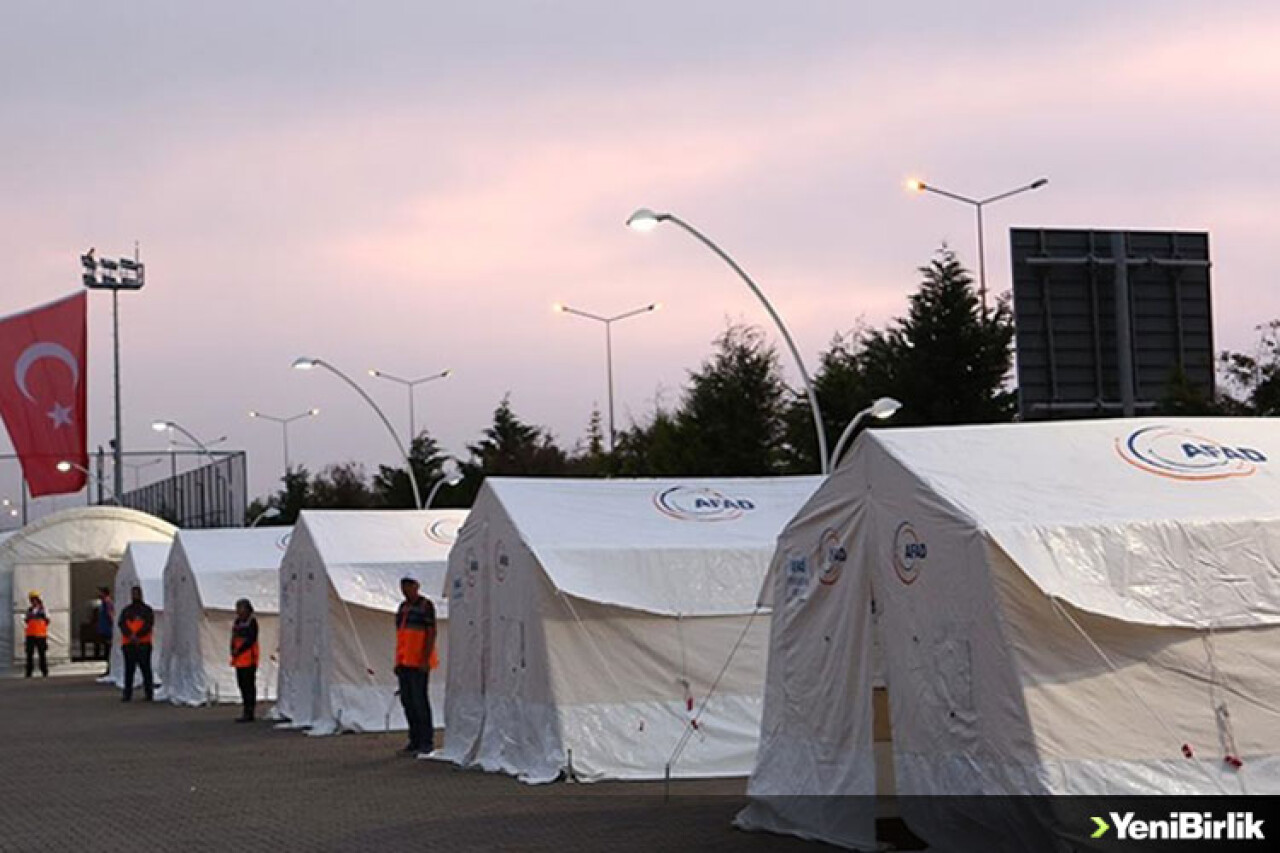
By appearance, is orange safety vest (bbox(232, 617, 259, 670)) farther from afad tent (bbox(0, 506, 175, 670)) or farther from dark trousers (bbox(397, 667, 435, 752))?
afad tent (bbox(0, 506, 175, 670))

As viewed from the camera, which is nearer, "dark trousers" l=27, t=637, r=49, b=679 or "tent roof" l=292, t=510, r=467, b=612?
"tent roof" l=292, t=510, r=467, b=612

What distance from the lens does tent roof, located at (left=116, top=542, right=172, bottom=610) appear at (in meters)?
42.2

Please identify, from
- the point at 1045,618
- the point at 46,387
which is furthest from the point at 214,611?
the point at 1045,618

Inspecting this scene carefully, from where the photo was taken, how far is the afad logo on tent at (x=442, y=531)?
28266 millimetres

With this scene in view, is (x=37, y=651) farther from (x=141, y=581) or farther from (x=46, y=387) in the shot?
(x=46, y=387)

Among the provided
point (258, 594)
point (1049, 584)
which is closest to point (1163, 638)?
point (1049, 584)

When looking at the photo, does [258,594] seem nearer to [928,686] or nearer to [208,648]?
[208,648]

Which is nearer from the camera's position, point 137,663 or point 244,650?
point 244,650

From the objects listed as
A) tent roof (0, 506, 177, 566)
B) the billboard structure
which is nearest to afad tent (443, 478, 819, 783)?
the billboard structure

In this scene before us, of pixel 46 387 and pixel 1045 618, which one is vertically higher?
pixel 46 387

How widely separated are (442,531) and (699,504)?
Answer: 26.2 ft

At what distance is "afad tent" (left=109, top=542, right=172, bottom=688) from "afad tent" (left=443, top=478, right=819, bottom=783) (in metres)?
21.7

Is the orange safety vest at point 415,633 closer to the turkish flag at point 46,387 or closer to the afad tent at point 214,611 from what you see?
the afad tent at point 214,611

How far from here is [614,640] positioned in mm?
19266
